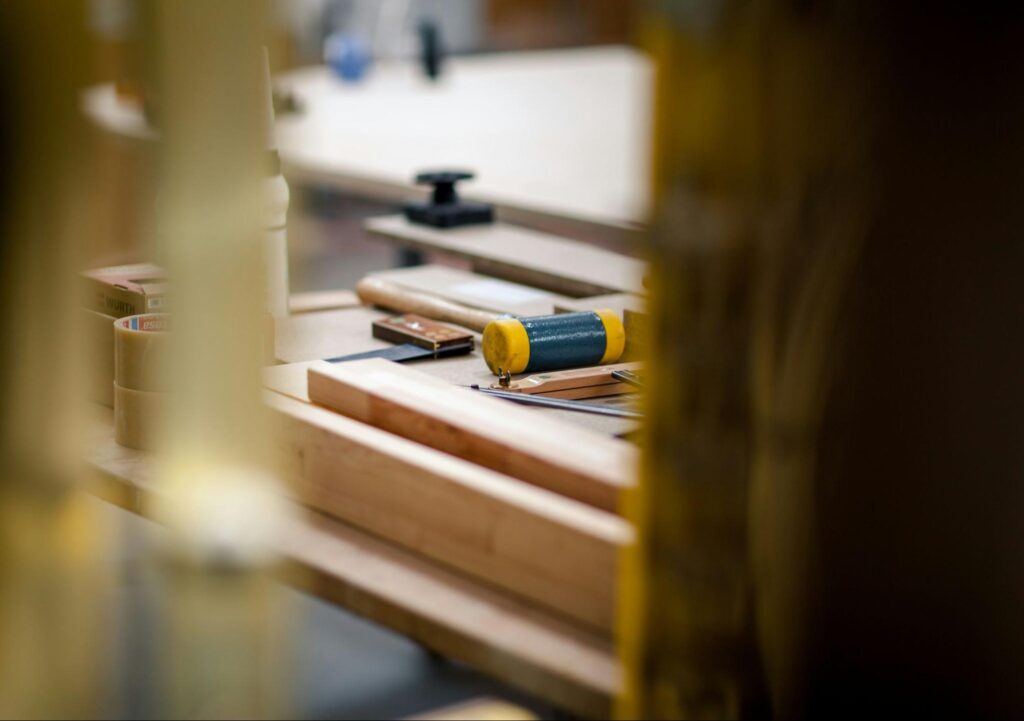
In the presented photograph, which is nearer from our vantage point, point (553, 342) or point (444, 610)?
point (444, 610)

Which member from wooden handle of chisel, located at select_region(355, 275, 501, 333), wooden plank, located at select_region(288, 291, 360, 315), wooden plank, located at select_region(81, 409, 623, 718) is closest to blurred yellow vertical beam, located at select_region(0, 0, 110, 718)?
wooden plank, located at select_region(81, 409, 623, 718)

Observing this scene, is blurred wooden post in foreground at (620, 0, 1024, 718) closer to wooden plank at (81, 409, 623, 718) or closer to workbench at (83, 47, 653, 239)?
wooden plank at (81, 409, 623, 718)

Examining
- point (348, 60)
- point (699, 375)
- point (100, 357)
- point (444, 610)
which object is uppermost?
point (348, 60)

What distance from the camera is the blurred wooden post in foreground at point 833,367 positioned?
765 mm

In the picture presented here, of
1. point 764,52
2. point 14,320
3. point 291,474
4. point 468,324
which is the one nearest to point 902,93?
point 764,52

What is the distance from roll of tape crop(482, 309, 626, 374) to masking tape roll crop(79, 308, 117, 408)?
1.38ft

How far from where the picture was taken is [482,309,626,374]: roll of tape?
1509mm

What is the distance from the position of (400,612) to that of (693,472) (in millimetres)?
309

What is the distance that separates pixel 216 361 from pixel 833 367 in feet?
1.28

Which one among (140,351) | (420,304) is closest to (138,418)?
(140,351)

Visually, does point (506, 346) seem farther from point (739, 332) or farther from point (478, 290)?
point (739, 332)

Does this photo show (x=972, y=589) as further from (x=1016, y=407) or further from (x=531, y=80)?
(x=531, y=80)

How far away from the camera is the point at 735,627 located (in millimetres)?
846

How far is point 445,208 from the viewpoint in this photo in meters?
2.35
